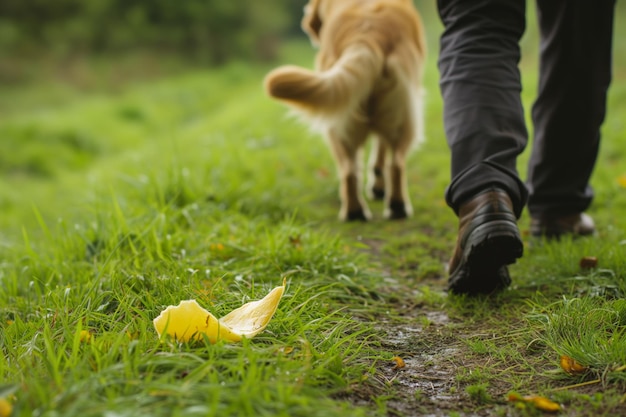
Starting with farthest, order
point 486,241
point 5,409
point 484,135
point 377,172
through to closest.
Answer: point 377,172 → point 484,135 → point 486,241 → point 5,409

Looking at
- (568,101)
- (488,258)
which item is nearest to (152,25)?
(568,101)

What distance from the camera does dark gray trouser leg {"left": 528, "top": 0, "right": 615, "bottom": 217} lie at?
2.37m

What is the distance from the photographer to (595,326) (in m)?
1.61

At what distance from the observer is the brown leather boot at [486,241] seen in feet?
5.89

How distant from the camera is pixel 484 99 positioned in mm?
1953

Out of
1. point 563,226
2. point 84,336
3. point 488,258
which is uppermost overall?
point 84,336

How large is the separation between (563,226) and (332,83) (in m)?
1.21

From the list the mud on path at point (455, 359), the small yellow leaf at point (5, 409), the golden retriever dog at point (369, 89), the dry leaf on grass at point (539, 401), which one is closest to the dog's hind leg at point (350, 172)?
the golden retriever dog at point (369, 89)

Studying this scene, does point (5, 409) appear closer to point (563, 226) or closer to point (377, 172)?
point (563, 226)

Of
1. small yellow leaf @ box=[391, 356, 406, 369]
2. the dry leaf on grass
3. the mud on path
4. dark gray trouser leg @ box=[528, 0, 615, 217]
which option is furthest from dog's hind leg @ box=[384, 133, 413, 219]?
the dry leaf on grass

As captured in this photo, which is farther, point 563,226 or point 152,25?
point 152,25

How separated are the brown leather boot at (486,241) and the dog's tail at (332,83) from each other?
1.07m

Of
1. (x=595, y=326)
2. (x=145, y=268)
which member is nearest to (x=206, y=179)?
(x=145, y=268)

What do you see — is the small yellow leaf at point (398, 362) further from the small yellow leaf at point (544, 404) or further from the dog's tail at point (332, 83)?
the dog's tail at point (332, 83)
